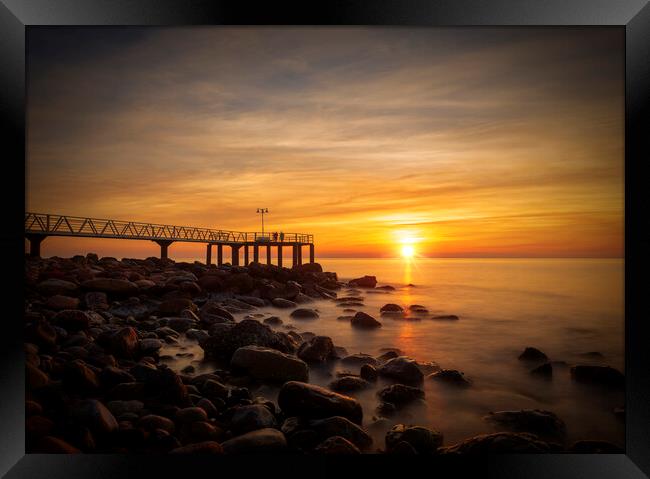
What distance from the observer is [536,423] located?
4.45m

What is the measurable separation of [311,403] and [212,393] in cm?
105

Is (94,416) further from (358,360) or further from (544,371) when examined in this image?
(544,371)

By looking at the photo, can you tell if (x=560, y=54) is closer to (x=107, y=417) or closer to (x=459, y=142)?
(x=459, y=142)

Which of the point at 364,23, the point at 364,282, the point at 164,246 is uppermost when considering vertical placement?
the point at 364,23

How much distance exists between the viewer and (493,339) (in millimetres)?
8844

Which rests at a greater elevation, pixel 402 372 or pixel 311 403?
pixel 311 403

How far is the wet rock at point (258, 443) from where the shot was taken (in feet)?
11.0

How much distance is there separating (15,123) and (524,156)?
5.74 meters

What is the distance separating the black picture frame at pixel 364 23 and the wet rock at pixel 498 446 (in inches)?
4.9

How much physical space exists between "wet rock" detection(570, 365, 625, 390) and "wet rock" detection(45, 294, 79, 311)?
7639mm

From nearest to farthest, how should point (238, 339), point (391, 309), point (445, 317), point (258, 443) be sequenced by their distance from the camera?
point (258, 443)
point (238, 339)
point (445, 317)
point (391, 309)

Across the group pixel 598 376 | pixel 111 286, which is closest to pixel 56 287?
pixel 111 286

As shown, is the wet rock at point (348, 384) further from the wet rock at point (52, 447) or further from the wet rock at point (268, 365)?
the wet rock at point (52, 447)

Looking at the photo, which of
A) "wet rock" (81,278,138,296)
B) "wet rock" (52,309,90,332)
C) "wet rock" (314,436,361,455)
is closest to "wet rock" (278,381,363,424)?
"wet rock" (314,436,361,455)
